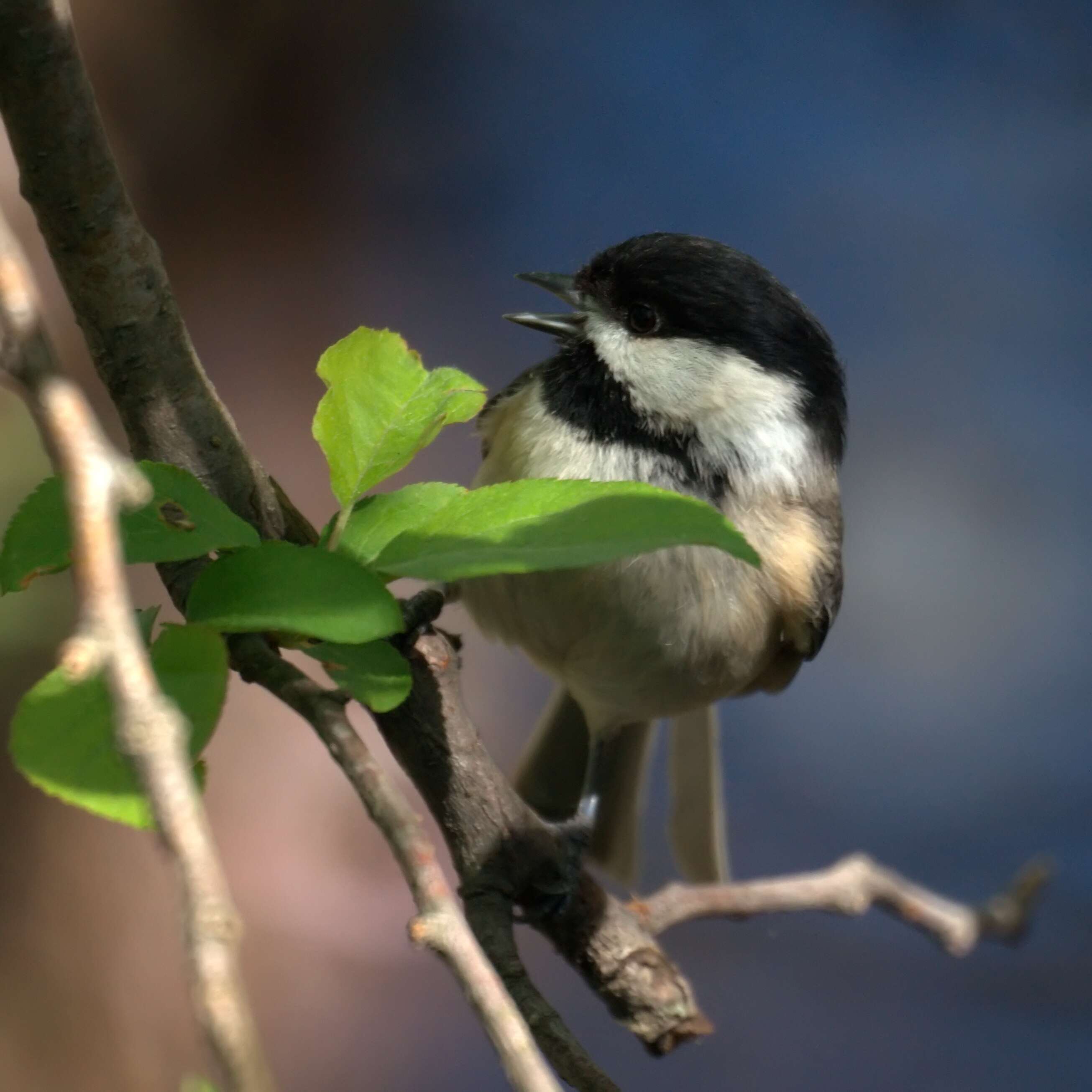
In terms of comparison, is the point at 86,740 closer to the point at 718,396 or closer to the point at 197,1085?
the point at 197,1085

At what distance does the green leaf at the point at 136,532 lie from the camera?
440mm

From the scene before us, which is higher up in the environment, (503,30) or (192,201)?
(503,30)

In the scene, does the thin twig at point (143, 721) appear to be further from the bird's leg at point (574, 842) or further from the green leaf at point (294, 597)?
the bird's leg at point (574, 842)

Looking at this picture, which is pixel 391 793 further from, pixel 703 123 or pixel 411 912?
pixel 703 123

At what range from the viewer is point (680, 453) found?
36.3 inches

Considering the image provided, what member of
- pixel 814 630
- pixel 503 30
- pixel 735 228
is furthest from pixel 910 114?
pixel 814 630

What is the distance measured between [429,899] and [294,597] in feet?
0.53

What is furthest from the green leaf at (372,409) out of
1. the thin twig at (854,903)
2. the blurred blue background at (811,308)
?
the blurred blue background at (811,308)

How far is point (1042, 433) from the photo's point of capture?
1.92m

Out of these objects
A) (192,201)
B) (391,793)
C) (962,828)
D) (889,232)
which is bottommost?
(962,828)

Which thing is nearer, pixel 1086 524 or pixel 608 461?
pixel 608 461

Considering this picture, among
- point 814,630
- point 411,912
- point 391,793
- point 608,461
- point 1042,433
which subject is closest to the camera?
point 391,793

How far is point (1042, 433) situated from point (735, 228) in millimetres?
618

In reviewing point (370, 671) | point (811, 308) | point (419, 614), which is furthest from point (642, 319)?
point (811, 308)
